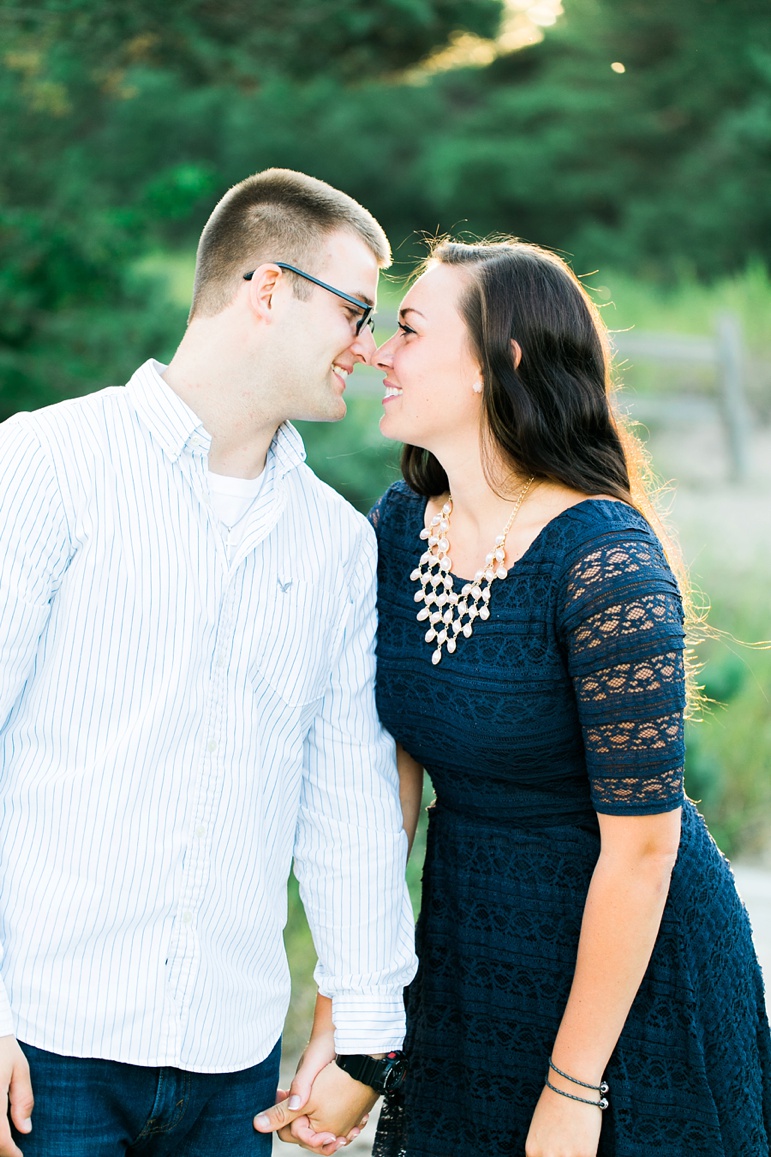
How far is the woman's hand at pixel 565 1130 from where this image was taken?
1.78m

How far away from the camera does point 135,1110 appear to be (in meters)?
1.66

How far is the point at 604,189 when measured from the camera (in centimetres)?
1170

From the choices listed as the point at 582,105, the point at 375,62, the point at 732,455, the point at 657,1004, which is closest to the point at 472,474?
the point at 657,1004

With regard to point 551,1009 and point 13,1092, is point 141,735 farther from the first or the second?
point 551,1009

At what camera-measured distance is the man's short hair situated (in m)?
1.90

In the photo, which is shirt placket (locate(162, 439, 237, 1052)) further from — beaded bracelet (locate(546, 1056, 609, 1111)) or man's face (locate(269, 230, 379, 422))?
beaded bracelet (locate(546, 1056, 609, 1111))

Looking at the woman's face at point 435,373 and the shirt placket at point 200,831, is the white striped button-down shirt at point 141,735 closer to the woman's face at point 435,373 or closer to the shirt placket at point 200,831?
the shirt placket at point 200,831

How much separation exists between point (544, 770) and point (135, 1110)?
790mm

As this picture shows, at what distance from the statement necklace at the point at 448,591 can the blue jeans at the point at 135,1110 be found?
0.75m

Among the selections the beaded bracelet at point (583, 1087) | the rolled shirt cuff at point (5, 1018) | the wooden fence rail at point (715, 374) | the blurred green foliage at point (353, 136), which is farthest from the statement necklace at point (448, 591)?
the wooden fence rail at point (715, 374)

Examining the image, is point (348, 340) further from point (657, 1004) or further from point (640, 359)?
point (640, 359)

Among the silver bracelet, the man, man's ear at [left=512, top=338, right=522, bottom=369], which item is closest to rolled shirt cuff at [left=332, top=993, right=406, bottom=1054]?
the man

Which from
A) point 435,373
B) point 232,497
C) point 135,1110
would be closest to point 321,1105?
point 135,1110

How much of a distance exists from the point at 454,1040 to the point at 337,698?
0.63 metres
